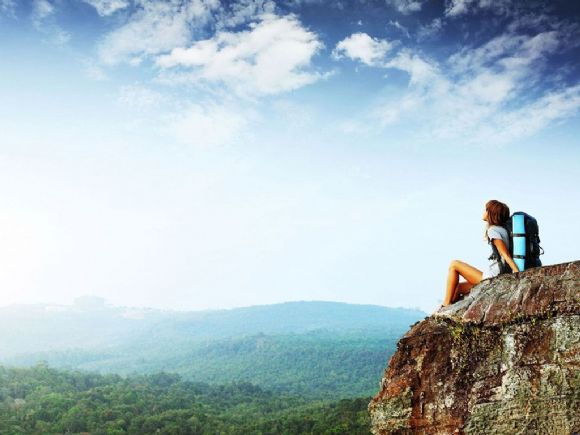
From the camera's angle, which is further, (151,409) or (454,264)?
(151,409)

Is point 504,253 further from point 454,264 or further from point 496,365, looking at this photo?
point 496,365

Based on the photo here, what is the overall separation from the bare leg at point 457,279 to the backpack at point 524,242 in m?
0.36

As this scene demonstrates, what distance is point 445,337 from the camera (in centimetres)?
543

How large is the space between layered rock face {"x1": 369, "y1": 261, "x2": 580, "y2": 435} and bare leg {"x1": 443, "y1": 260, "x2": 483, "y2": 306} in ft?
0.68

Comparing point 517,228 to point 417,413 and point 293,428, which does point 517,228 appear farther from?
point 293,428

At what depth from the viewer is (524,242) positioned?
5.46 metres

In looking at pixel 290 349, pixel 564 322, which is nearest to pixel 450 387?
pixel 564 322

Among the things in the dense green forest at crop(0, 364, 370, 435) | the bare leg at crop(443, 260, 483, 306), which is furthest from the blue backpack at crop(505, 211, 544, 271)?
the dense green forest at crop(0, 364, 370, 435)

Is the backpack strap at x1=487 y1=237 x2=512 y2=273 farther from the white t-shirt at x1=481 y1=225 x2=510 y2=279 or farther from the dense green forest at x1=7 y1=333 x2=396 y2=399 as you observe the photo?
the dense green forest at x1=7 y1=333 x2=396 y2=399

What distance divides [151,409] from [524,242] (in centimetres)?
6761

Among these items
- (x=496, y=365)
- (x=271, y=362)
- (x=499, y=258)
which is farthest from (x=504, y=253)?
(x=271, y=362)

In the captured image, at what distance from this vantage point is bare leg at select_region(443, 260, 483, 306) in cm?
580

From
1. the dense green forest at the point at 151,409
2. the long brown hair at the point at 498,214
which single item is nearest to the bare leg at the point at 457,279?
the long brown hair at the point at 498,214

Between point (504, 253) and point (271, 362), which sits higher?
point (504, 253)
